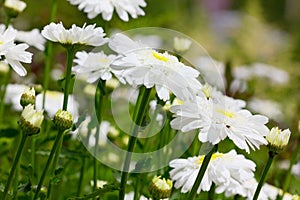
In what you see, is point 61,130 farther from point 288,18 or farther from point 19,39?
point 288,18

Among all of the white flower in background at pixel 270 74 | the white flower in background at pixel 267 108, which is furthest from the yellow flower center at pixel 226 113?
the white flower in background at pixel 270 74

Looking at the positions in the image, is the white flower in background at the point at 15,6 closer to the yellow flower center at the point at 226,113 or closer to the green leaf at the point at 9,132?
the green leaf at the point at 9,132

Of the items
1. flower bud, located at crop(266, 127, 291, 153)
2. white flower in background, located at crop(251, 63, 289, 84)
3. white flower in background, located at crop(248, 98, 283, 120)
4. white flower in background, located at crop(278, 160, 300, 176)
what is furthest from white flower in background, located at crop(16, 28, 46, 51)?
white flower in background, located at crop(251, 63, 289, 84)

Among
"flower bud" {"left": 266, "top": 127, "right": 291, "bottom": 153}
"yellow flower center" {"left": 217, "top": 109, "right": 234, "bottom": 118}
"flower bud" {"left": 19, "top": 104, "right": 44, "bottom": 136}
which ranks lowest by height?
"flower bud" {"left": 19, "top": 104, "right": 44, "bottom": 136}

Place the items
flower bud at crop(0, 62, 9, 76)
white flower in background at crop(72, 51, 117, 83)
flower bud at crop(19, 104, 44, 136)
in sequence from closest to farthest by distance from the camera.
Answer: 1. flower bud at crop(19, 104, 44, 136)
2. white flower in background at crop(72, 51, 117, 83)
3. flower bud at crop(0, 62, 9, 76)

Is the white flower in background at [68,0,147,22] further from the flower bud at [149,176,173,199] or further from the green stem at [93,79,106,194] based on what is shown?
the flower bud at [149,176,173,199]

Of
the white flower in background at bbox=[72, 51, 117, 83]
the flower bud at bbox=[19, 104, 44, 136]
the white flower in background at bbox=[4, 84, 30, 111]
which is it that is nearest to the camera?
the flower bud at bbox=[19, 104, 44, 136]
